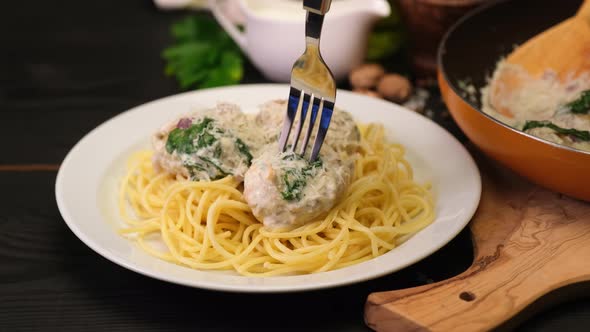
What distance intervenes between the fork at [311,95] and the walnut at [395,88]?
1522mm

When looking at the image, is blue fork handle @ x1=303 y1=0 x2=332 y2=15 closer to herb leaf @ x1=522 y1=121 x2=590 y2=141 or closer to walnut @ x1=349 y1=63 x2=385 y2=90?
herb leaf @ x1=522 y1=121 x2=590 y2=141

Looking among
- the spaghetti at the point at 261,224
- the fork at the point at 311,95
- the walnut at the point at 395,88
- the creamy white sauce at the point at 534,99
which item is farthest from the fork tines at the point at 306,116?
the walnut at the point at 395,88

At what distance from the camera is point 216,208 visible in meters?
2.67

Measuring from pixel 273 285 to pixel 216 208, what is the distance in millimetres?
530

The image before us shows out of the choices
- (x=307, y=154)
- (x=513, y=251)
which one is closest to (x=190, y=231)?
(x=307, y=154)

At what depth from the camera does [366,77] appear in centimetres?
415

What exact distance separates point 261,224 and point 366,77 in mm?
1690

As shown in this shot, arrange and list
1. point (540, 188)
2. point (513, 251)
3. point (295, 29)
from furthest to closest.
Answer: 1. point (295, 29)
2. point (540, 188)
3. point (513, 251)

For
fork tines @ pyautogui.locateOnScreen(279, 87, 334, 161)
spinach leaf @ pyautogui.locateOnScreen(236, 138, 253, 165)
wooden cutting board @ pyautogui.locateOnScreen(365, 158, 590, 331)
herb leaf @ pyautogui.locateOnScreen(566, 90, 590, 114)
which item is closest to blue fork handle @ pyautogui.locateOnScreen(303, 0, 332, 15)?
fork tines @ pyautogui.locateOnScreen(279, 87, 334, 161)

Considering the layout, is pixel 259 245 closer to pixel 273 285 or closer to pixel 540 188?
pixel 273 285

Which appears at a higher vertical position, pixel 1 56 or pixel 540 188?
pixel 540 188

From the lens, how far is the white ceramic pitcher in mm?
4098

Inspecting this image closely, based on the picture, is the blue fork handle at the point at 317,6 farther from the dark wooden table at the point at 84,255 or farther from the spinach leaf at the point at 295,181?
the dark wooden table at the point at 84,255

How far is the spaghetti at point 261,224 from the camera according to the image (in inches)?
101
